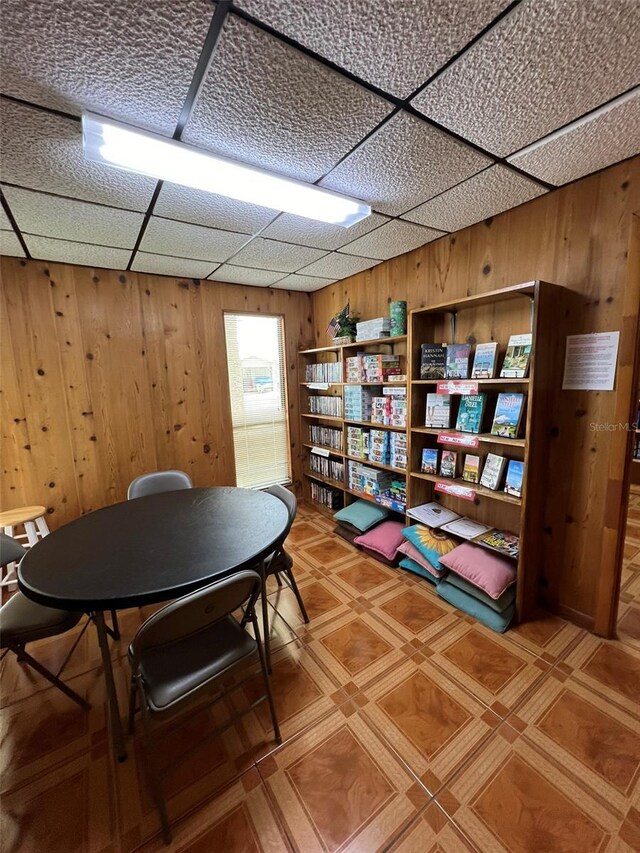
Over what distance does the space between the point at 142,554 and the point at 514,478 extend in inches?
80.1

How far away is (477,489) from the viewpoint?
7.04 ft

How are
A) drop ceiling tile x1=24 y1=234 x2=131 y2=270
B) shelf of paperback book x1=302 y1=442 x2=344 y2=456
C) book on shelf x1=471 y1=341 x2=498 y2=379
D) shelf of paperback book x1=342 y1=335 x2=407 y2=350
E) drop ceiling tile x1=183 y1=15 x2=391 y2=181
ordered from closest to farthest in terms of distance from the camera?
drop ceiling tile x1=183 y1=15 x2=391 y2=181
book on shelf x1=471 y1=341 x2=498 y2=379
drop ceiling tile x1=24 y1=234 x2=131 y2=270
shelf of paperback book x1=342 y1=335 x2=407 y2=350
shelf of paperback book x1=302 y1=442 x2=344 y2=456

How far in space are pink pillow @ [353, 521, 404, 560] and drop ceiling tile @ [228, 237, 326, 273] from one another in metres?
2.32

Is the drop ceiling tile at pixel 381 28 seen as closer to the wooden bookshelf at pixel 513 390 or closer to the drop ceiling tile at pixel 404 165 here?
the drop ceiling tile at pixel 404 165

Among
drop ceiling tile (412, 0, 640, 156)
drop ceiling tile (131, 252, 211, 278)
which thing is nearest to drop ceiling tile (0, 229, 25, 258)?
drop ceiling tile (131, 252, 211, 278)

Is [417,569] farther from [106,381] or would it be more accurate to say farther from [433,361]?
[106,381]

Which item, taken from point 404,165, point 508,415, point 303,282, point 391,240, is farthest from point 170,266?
point 508,415

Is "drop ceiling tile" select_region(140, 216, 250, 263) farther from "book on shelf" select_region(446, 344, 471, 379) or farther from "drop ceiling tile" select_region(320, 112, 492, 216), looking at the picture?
"book on shelf" select_region(446, 344, 471, 379)

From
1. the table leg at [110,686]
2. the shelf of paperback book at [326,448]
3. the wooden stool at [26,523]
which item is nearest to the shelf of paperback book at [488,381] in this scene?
the shelf of paperback book at [326,448]

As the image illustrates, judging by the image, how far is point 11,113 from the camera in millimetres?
1130

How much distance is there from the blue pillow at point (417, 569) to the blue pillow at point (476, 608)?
0.09 meters

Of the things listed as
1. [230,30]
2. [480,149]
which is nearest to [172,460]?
[230,30]

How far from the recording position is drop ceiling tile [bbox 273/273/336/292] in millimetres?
3246

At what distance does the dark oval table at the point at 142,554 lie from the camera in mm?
1212
